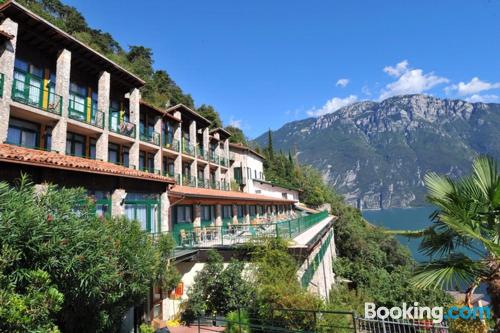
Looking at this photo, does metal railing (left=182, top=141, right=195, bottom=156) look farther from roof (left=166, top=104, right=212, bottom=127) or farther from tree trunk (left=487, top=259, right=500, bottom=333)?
tree trunk (left=487, top=259, right=500, bottom=333)

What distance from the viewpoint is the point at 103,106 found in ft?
68.5

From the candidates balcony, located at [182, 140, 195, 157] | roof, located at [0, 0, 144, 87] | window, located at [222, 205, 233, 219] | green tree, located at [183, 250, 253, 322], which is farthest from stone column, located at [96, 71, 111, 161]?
green tree, located at [183, 250, 253, 322]

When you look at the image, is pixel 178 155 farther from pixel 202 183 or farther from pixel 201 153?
pixel 201 153

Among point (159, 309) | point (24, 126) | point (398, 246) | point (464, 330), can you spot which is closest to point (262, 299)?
point (159, 309)

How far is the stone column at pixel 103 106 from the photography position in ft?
66.6

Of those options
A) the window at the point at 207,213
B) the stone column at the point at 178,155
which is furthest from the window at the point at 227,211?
the stone column at the point at 178,155

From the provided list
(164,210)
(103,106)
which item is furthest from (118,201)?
(103,106)

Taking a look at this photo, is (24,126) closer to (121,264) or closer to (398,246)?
(121,264)

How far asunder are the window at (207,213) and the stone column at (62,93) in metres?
10.5

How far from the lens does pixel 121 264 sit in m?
8.20

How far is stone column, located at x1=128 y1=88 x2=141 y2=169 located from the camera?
23.2m

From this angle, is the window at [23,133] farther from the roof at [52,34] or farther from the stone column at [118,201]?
the stone column at [118,201]

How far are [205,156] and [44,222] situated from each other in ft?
94.9

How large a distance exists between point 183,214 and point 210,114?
3571cm
